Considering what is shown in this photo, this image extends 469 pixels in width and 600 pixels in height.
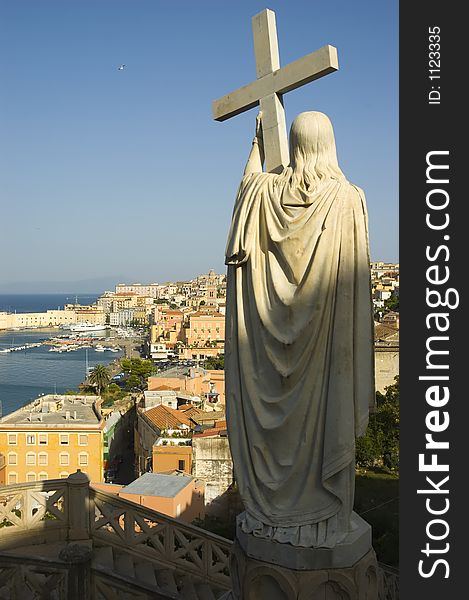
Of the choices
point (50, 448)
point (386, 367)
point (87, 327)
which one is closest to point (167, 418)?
point (50, 448)

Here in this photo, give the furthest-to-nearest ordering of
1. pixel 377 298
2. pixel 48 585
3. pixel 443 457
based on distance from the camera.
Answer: pixel 377 298 → pixel 48 585 → pixel 443 457

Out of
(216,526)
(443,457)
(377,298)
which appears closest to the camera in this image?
(443,457)

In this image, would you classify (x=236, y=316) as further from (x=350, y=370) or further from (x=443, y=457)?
(x=443, y=457)

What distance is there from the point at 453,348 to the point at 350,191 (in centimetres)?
146

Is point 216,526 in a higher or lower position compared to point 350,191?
lower

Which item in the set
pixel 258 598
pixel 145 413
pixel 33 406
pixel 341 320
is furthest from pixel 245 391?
pixel 33 406

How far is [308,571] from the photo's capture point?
2928 millimetres

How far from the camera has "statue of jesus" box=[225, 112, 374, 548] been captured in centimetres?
305

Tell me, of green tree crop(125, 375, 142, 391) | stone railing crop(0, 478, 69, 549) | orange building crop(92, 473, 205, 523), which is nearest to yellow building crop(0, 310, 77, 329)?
green tree crop(125, 375, 142, 391)

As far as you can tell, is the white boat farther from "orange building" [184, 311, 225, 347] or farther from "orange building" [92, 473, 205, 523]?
"orange building" [92, 473, 205, 523]

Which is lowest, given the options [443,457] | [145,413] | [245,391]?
[145,413]

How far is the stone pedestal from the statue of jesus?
0.05 metres

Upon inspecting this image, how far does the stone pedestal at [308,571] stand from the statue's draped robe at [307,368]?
0.19 ft

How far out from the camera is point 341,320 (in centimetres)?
308
